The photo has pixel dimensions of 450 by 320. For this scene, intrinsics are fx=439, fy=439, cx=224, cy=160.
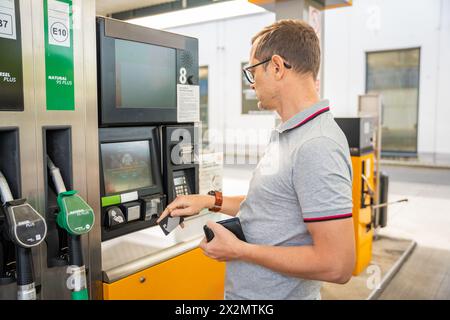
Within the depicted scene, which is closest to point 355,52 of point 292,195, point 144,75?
point 144,75

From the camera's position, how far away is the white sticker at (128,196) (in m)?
1.59

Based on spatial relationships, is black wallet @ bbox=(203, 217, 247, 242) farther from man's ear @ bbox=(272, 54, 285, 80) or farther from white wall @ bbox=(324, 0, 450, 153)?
white wall @ bbox=(324, 0, 450, 153)

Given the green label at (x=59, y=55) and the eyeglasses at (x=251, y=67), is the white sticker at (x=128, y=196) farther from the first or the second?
the eyeglasses at (x=251, y=67)

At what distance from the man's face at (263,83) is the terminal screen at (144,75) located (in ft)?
1.69

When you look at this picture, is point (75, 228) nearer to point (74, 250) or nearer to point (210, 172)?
point (74, 250)

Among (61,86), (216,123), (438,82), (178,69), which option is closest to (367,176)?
(178,69)

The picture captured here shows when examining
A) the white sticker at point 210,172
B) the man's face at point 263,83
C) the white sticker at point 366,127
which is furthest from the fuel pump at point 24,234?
the white sticker at point 366,127

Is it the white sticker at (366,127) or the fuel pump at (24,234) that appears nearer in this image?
the fuel pump at (24,234)

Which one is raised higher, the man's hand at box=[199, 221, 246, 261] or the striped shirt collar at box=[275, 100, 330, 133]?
the striped shirt collar at box=[275, 100, 330, 133]

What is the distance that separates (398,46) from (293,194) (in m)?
9.12

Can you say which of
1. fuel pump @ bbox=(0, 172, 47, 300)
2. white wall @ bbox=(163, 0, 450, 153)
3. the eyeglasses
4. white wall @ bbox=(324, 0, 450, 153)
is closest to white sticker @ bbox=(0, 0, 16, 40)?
fuel pump @ bbox=(0, 172, 47, 300)

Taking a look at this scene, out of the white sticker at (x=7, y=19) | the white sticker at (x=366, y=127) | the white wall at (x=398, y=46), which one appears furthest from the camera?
the white wall at (x=398, y=46)

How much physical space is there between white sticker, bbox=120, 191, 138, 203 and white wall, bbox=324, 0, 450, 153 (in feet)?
28.4

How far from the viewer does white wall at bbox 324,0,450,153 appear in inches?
347
